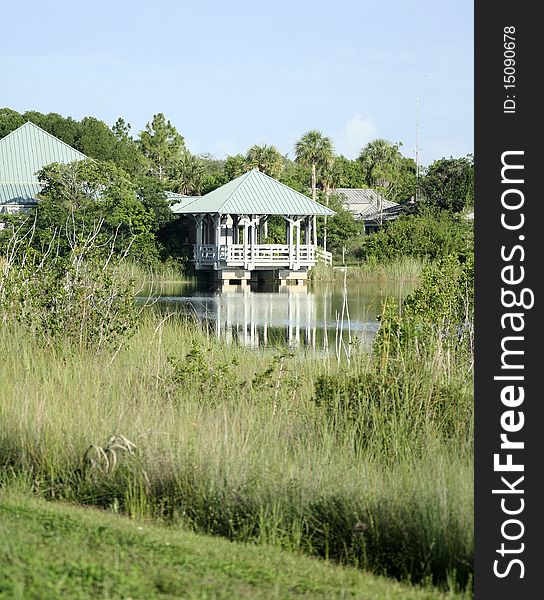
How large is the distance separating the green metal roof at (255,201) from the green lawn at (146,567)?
4133 cm

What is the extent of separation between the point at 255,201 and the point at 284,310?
17474 mm

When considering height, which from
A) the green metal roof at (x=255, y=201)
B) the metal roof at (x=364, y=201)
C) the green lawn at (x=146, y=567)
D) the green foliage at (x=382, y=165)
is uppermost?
the green foliage at (x=382, y=165)

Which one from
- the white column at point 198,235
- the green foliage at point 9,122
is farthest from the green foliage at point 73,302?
the green foliage at point 9,122

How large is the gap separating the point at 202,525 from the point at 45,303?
6.25 m

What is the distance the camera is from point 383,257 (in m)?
48.1

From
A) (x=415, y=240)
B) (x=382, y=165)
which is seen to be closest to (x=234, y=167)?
(x=415, y=240)

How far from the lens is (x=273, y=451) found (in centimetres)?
709

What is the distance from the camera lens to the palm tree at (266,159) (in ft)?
202

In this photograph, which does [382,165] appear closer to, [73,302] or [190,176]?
[190,176]

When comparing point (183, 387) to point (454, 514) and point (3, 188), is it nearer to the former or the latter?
point (454, 514)

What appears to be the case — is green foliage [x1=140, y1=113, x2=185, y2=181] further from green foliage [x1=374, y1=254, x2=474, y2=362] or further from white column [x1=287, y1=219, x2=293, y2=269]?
green foliage [x1=374, y1=254, x2=474, y2=362]

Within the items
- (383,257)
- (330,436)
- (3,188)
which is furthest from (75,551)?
(3,188)

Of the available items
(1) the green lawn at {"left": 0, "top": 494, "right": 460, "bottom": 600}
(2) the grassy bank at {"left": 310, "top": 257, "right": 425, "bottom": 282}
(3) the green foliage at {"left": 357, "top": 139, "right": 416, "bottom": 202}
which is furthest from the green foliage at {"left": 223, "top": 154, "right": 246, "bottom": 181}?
(1) the green lawn at {"left": 0, "top": 494, "right": 460, "bottom": 600}

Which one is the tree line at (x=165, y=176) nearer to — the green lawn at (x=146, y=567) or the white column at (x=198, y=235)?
the white column at (x=198, y=235)
